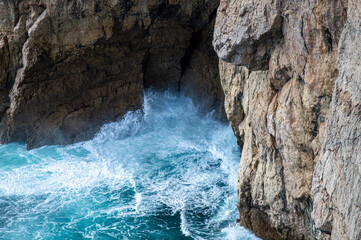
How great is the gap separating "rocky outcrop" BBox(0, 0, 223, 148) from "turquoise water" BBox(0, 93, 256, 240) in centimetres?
110

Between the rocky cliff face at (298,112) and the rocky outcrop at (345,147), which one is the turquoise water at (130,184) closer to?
the rocky cliff face at (298,112)

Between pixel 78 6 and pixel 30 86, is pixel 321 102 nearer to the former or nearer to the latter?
pixel 78 6

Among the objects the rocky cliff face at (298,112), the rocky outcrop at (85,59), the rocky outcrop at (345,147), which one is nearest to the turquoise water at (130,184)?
the rocky outcrop at (85,59)

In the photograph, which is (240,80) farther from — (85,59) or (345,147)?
(85,59)

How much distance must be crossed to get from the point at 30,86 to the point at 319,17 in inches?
583

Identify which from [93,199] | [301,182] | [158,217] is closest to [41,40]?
→ [93,199]

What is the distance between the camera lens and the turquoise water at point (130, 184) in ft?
43.6

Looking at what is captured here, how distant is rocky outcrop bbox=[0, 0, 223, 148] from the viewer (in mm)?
17812

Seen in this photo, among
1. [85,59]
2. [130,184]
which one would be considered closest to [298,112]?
[130,184]

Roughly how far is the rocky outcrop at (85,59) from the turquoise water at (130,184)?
1.10 metres

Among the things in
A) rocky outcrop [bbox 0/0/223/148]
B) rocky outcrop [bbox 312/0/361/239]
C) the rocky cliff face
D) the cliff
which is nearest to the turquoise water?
rocky outcrop [bbox 0/0/223/148]

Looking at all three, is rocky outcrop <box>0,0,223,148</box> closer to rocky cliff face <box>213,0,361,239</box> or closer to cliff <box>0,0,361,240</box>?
cliff <box>0,0,361,240</box>

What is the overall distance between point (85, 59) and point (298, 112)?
43.0ft

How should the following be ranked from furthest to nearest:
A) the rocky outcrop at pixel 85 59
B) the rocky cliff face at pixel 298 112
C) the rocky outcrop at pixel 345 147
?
the rocky outcrop at pixel 85 59 → the rocky cliff face at pixel 298 112 → the rocky outcrop at pixel 345 147
